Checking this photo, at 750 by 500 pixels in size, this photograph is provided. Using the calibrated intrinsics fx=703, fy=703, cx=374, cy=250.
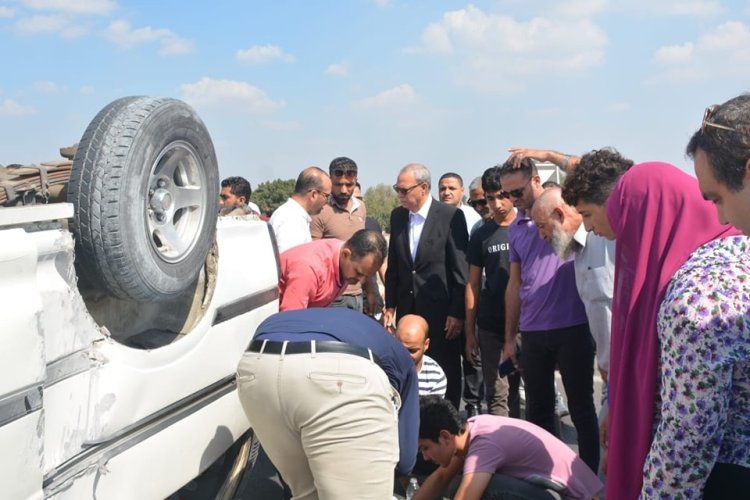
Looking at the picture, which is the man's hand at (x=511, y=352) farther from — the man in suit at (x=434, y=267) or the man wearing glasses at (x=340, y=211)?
the man wearing glasses at (x=340, y=211)

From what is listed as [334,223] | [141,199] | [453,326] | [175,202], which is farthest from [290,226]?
[141,199]

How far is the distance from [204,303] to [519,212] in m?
2.33

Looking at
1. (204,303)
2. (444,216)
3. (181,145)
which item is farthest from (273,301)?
(444,216)

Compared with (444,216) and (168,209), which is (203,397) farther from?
(444,216)

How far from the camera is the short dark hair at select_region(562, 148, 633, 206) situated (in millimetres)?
2824

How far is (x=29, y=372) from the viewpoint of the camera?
166 centimetres

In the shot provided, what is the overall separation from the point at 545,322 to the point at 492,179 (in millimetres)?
1208

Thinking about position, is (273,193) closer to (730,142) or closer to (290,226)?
(290,226)

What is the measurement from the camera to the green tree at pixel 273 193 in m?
26.7

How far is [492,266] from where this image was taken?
4.72 m

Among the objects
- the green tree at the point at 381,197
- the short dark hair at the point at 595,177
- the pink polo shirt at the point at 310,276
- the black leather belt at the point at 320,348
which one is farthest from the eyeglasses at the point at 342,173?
the green tree at the point at 381,197

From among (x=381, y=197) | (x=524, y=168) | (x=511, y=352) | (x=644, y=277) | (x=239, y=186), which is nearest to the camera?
(x=644, y=277)

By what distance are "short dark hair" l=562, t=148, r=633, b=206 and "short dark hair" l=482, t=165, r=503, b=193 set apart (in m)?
1.80

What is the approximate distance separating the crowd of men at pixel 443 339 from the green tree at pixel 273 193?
810 inches
